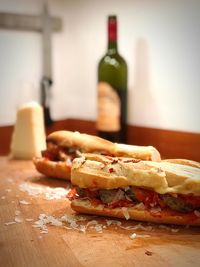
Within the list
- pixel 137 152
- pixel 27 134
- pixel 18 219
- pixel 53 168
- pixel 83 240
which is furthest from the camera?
pixel 27 134

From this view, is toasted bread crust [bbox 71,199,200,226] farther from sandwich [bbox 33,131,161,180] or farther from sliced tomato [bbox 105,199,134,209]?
sandwich [bbox 33,131,161,180]

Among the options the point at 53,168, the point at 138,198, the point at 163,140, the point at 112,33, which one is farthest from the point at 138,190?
the point at 112,33

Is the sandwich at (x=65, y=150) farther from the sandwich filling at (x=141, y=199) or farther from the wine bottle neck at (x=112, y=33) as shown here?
the wine bottle neck at (x=112, y=33)

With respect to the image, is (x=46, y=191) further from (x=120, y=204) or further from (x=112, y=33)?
(x=112, y=33)

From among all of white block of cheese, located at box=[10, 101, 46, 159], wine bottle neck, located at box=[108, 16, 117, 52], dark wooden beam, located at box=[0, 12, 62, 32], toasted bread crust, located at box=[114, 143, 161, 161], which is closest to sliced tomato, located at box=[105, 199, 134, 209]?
toasted bread crust, located at box=[114, 143, 161, 161]

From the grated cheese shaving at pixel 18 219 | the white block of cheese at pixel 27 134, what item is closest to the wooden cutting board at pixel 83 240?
the grated cheese shaving at pixel 18 219

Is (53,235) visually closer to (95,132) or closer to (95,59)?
(95,132)

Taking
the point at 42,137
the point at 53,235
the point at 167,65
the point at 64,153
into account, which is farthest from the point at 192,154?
the point at 53,235
